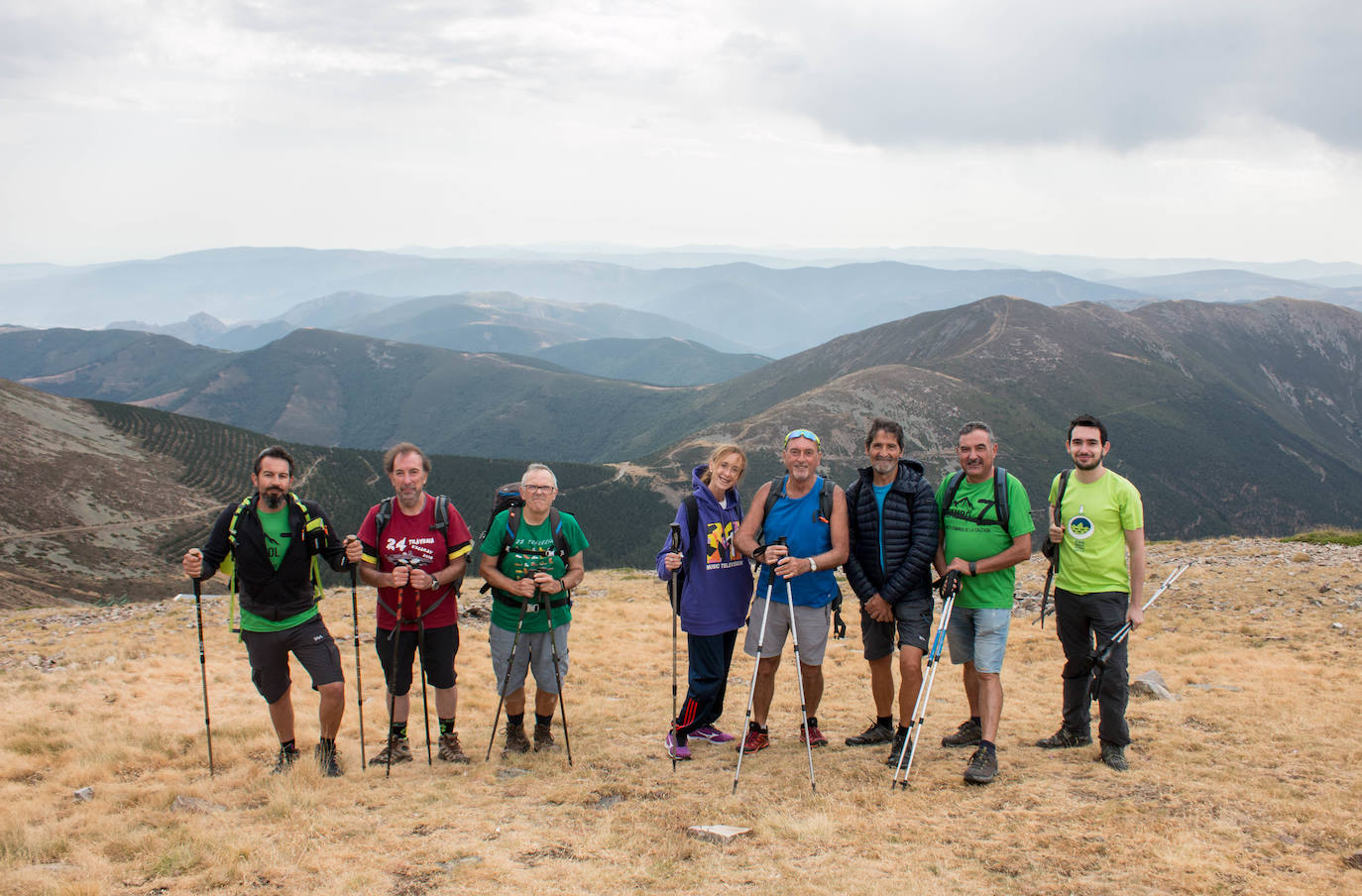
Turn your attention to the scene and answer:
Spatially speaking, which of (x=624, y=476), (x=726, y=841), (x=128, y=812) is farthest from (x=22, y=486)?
(x=726, y=841)

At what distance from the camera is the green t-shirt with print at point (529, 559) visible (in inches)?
316

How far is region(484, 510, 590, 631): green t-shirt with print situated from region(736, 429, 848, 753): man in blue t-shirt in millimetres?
1806

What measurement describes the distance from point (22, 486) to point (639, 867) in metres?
78.3

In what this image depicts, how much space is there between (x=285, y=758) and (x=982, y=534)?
7.30 meters

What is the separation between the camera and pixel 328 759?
7871mm

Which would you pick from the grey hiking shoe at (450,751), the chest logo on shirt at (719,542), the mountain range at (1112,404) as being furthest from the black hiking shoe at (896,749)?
the mountain range at (1112,404)

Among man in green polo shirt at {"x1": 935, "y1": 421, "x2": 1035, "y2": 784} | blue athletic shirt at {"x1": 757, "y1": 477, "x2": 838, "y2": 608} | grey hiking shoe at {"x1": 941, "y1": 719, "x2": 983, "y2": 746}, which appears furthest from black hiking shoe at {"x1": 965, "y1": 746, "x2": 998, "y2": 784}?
blue athletic shirt at {"x1": 757, "y1": 477, "x2": 838, "y2": 608}

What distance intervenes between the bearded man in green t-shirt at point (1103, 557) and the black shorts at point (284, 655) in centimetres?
728

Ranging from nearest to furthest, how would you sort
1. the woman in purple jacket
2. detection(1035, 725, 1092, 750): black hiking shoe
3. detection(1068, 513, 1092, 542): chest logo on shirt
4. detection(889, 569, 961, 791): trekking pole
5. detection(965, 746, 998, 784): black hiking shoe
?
detection(965, 746, 998, 784): black hiking shoe → detection(889, 569, 961, 791): trekking pole → the woman in purple jacket → detection(1068, 513, 1092, 542): chest logo on shirt → detection(1035, 725, 1092, 750): black hiking shoe

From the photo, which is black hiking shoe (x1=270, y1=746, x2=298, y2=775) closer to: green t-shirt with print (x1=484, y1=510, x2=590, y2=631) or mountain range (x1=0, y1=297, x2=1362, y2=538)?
green t-shirt with print (x1=484, y1=510, x2=590, y2=631)

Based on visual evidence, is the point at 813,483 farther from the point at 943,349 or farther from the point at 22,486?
the point at 943,349

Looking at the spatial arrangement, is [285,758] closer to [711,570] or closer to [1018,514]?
[711,570]

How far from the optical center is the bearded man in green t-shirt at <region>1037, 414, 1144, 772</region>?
7.78 metres

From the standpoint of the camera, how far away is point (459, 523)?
805 centimetres
